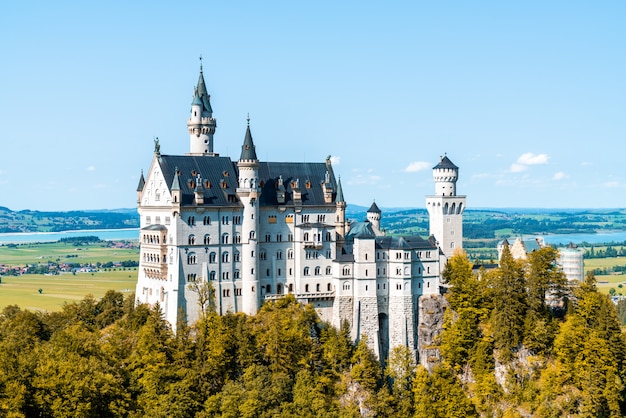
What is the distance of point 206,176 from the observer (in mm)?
101062

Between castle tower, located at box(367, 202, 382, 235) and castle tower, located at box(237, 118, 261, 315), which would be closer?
castle tower, located at box(237, 118, 261, 315)

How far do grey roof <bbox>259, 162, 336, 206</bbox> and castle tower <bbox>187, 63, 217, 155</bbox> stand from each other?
7668 millimetres

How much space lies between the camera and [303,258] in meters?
105

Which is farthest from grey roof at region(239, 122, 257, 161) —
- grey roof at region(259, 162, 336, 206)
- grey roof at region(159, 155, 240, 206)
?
grey roof at region(259, 162, 336, 206)

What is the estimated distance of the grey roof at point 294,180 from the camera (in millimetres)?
105688

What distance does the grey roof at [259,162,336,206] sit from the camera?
105688 millimetres

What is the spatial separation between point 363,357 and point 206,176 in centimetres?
2716

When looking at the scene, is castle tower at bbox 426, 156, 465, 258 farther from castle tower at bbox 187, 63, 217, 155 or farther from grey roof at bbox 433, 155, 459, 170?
castle tower at bbox 187, 63, 217, 155

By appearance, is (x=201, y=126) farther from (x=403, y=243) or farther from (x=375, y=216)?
(x=403, y=243)

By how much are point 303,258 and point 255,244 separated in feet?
22.7

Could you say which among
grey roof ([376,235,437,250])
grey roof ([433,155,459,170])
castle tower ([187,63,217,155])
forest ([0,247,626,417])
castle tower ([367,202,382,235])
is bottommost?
forest ([0,247,626,417])

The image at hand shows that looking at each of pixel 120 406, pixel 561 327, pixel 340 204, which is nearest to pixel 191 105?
pixel 340 204

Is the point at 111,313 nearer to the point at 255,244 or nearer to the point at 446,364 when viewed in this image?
the point at 255,244

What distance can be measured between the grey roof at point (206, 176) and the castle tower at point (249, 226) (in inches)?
60.5
